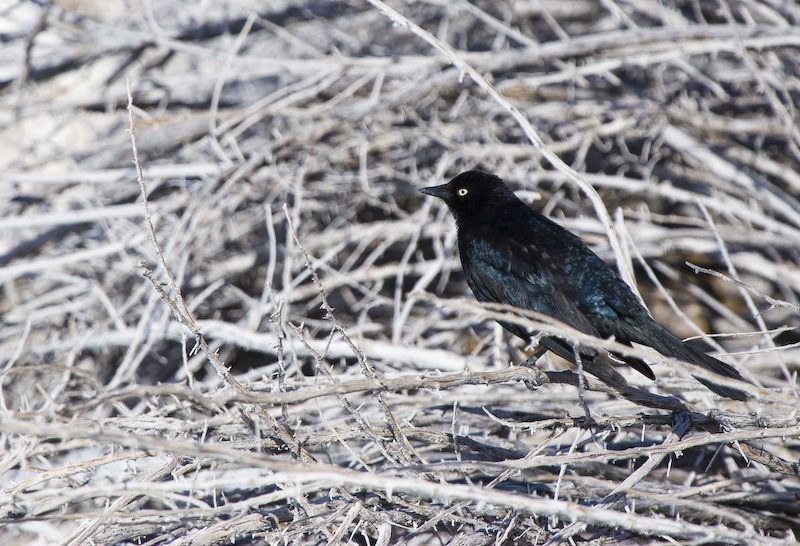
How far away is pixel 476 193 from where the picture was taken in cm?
381

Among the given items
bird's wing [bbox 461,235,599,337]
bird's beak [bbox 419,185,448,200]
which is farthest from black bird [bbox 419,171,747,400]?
bird's beak [bbox 419,185,448,200]

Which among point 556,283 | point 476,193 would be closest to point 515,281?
point 556,283

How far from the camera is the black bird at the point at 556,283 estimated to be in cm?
295

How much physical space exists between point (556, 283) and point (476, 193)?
0.81 metres

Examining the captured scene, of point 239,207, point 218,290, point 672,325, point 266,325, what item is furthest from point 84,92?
point 672,325

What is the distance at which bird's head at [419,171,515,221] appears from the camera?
12.4ft

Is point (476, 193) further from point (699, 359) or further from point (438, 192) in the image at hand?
point (699, 359)

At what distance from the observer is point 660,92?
4.81 m

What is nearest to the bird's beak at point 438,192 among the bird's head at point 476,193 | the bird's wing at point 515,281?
the bird's head at point 476,193

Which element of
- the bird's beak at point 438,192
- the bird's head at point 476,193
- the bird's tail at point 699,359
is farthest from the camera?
the bird's beak at point 438,192

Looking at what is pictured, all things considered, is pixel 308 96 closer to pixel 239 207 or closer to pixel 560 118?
pixel 239 207

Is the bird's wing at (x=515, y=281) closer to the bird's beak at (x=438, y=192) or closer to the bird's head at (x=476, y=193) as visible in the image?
the bird's head at (x=476, y=193)

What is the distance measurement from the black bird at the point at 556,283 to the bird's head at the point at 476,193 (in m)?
0.06

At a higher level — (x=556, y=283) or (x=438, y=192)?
(x=438, y=192)
